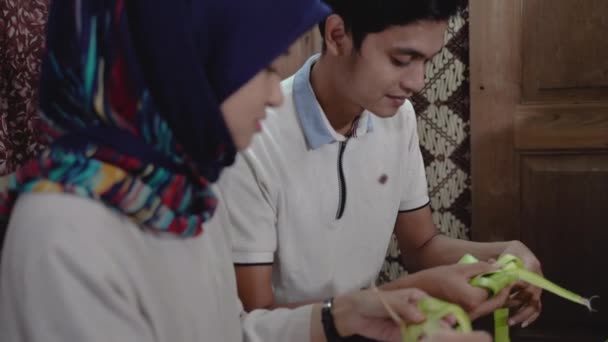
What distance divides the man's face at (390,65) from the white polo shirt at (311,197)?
3.7 inches

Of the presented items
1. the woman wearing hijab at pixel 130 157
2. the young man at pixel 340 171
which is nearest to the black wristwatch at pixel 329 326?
the young man at pixel 340 171

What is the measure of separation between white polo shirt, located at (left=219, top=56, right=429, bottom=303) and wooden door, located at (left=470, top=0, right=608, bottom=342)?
0.67 meters

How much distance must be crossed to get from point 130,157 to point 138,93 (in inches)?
Answer: 2.8

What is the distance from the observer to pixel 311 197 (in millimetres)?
1270

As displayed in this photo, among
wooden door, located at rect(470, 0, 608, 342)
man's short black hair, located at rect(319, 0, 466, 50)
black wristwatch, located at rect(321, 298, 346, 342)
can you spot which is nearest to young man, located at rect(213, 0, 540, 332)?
man's short black hair, located at rect(319, 0, 466, 50)

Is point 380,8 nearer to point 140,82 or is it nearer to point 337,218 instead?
point 337,218

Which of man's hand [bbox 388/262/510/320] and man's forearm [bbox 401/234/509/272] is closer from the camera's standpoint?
man's hand [bbox 388/262/510/320]

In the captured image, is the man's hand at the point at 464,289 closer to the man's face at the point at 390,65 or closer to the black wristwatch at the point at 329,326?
the black wristwatch at the point at 329,326

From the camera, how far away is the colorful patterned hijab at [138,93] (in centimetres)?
66

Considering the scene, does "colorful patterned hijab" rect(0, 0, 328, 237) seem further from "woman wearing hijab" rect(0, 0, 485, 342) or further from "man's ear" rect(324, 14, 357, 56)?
"man's ear" rect(324, 14, 357, 56)

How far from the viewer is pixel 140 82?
0.67 m

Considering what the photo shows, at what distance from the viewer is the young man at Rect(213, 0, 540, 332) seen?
46.6 inches

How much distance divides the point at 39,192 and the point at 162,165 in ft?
0.43

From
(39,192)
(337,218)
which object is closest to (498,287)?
(337,218)
